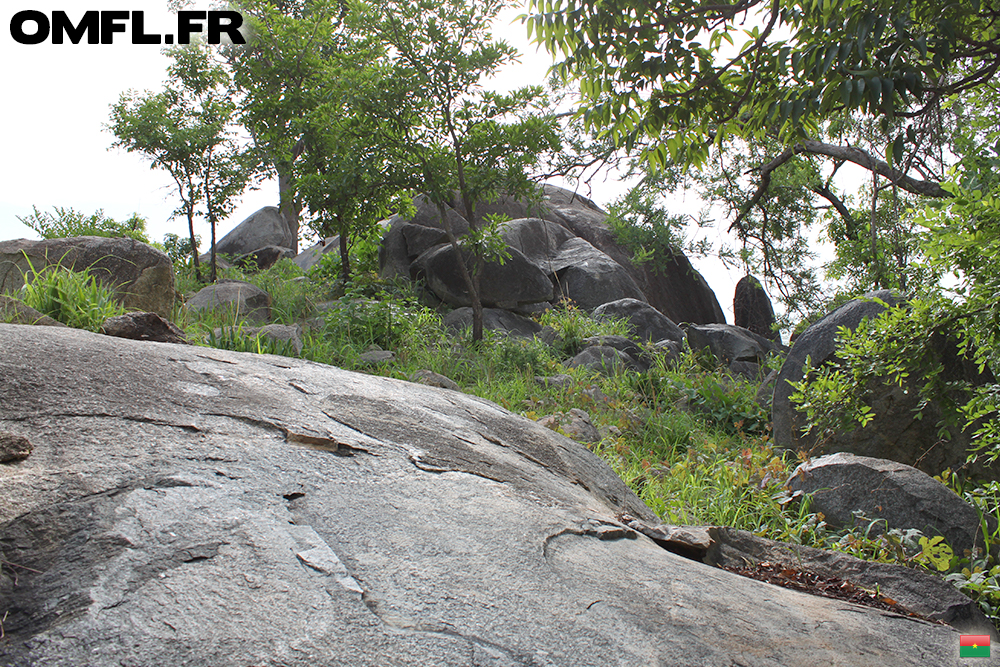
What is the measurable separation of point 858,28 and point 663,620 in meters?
2.00

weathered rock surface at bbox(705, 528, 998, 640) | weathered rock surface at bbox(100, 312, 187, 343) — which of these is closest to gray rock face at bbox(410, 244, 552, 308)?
weathered rock surface at bbox(100, 312, 187, 343)

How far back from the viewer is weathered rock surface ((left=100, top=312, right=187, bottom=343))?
450 cm

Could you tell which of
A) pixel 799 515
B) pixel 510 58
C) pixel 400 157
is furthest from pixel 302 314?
pixel 799 515

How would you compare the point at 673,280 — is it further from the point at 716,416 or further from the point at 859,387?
the point at 859,387

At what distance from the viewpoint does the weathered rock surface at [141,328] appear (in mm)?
4500

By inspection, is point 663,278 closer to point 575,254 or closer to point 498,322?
point 575,254

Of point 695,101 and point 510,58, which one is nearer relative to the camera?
point 695,101

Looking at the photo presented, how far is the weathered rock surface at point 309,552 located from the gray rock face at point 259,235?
17423 mm

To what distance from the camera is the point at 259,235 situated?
773 inches

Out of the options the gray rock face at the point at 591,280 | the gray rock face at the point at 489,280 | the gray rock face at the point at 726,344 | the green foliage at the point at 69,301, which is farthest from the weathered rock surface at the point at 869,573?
the gray rock face at the point at 591,280

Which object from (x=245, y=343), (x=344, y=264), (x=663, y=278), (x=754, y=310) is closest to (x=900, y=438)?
(x=245, y=343)

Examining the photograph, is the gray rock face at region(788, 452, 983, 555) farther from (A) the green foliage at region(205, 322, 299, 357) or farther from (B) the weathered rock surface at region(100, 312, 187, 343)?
(B) the weathered rock surface at region(100, 312, 187, 343)

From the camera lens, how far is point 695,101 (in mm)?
3004

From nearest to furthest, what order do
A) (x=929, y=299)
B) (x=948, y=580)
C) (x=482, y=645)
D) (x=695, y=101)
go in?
(x=482, y=645), (x=695, y=101), (x=948, y=580), (x=929, y=299)
